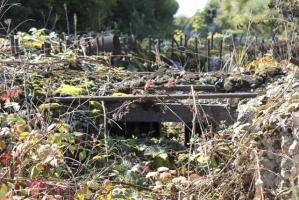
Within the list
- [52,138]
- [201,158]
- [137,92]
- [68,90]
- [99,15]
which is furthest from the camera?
[99,15]

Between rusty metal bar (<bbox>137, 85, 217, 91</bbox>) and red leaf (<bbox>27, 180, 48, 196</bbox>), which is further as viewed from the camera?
rusty metal bar (<bbox>137, 85, 217, 91</bbox>)

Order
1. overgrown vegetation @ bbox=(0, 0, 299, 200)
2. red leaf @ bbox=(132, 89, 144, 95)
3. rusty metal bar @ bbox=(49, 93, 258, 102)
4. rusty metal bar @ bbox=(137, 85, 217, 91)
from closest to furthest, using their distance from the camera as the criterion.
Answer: overgrown vegetation @ bbox=(0, 0, 299, 200)
rusty metal bar @ bbox=(49, 93, 258, 102)
red leaf @ bbox=(132, 89, 144, 95)
rusty metal bar @ bbox=(137, 85, 217, 91)

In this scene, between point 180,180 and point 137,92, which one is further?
point 137,92

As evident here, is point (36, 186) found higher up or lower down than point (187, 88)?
lower down

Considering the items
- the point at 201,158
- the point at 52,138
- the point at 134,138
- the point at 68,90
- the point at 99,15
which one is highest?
the point at 99,15

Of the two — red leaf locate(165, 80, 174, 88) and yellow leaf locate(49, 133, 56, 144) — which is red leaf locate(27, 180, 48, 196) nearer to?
yellow leaf locate(49, 133, 56, 144)

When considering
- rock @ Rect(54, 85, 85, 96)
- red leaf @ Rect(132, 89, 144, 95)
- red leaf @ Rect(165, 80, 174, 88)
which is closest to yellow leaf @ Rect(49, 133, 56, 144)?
rock @ Rect(54, 85, 85, 96)

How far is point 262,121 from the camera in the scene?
3.57 m

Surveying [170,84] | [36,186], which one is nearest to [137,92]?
[170,84]

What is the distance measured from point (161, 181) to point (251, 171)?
61cm

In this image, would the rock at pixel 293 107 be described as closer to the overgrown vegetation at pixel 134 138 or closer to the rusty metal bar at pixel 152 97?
the overgrown vegetation at pixel 134 138

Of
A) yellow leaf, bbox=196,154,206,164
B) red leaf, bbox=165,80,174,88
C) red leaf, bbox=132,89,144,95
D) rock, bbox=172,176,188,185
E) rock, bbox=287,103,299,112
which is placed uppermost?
rock, bbox=287,103,299,112

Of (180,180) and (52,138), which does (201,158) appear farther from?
(52,138)

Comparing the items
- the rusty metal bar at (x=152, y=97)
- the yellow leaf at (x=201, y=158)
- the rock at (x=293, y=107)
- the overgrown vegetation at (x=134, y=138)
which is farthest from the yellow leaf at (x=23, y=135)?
the rock at (x=293, y=107)
